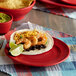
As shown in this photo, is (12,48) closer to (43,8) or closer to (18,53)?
(18,53)

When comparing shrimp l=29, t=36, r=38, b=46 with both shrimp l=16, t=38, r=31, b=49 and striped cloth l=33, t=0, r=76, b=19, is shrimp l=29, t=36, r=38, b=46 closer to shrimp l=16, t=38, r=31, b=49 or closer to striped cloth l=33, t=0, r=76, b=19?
shrimp l=16, t=38, r=31, b=49

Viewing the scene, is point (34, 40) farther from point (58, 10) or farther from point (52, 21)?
point (58, 10)

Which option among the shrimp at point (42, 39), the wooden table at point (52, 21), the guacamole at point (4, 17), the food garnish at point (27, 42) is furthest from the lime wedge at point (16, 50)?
the wooden table at point (52, 21)

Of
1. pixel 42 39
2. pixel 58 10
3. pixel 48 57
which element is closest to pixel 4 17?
pixel 42 39

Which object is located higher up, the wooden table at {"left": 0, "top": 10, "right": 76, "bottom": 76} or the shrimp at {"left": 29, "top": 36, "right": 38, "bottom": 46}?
the shrimp at {"left": 29, "top": 36, "right": 38, "bottom": 46}

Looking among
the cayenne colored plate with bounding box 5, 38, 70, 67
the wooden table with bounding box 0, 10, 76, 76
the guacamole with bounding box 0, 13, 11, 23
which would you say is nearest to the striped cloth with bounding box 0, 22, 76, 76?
the cayenne colored plate with bounding box 5, 38, 70, 67

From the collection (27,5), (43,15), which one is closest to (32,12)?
(43,15)

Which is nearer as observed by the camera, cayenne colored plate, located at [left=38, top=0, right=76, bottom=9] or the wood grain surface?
the wood grain surface
